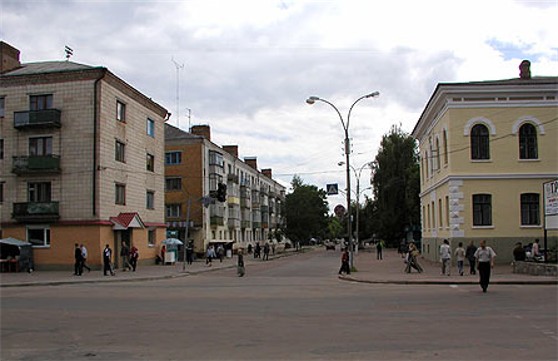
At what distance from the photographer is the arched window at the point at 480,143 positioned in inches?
1334

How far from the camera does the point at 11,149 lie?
37281mm

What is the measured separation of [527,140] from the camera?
111 feet

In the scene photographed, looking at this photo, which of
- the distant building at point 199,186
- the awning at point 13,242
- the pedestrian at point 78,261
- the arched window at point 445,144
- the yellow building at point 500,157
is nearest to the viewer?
the pedestrian at point 78,261

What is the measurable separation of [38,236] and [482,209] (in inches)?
1068

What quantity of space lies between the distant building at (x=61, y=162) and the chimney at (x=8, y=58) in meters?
2.49

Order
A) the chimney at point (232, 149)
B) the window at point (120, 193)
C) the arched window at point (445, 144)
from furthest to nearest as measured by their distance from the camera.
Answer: the chimney at point (232, 149) → the window at point (120, 193) → the arched window at point (445, 144)

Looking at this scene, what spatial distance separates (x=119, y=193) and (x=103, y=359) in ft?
103

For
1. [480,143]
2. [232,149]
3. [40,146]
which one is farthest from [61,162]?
[232,149]

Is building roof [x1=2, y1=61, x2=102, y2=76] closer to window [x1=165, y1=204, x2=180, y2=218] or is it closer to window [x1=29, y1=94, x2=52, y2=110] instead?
window [x1=29, y1=94, x2=52, y2=110]

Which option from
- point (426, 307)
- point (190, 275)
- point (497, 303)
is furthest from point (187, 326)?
point (190, 275)

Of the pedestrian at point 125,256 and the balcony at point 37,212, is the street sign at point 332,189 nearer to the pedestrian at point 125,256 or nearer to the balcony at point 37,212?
the pedestrian at point 125,256

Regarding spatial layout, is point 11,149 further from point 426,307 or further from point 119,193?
point 426,307

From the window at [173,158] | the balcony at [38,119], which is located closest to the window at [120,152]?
the balcony at [38,119]

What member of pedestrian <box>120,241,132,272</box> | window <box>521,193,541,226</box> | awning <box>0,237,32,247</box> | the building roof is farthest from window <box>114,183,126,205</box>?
window <box>521,193,541,226</box>
